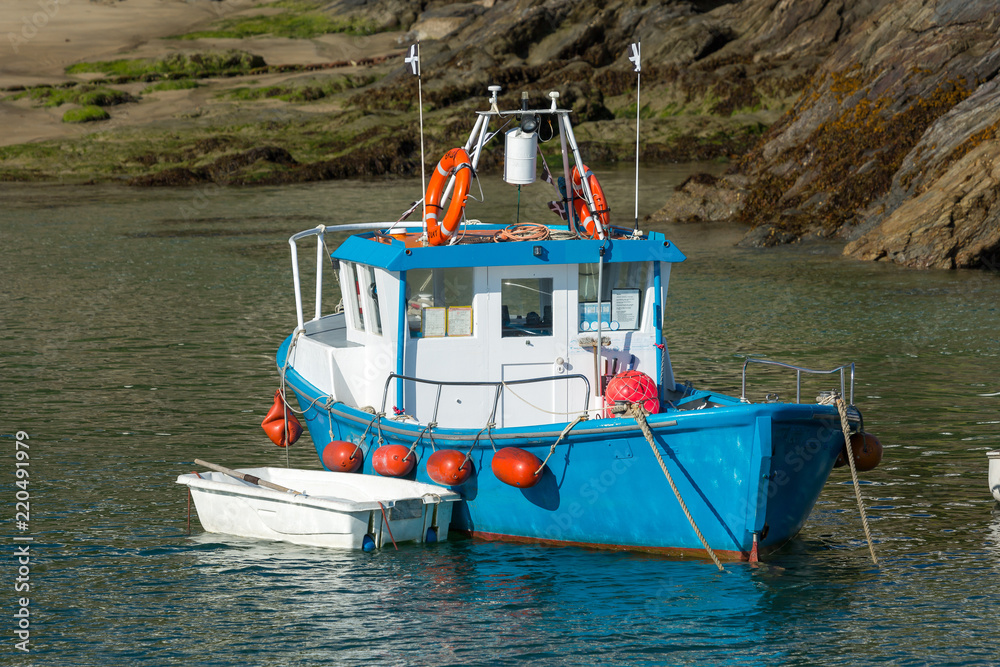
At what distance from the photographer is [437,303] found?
518 inches

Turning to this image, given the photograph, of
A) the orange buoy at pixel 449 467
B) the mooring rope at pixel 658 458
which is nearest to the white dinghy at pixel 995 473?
the mooring rope at pixel 658 458

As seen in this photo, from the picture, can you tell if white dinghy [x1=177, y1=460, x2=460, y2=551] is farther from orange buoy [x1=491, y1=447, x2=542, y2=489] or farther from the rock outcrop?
the rock outcrop

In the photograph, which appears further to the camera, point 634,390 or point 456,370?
point 456,370

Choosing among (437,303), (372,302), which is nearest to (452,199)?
(437,303)

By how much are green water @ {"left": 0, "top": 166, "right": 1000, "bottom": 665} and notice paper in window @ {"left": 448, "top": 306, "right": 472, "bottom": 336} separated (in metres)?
2.33

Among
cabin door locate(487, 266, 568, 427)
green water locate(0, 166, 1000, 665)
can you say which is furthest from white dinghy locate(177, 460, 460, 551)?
cabin door locate(487, 266, 568, 427)

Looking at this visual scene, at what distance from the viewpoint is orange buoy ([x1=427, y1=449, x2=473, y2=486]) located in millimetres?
12305

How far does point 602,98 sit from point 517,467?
54771mm

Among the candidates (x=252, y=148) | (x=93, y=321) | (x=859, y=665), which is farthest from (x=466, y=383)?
(x=252, y=148)

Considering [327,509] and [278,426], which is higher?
[278,426]

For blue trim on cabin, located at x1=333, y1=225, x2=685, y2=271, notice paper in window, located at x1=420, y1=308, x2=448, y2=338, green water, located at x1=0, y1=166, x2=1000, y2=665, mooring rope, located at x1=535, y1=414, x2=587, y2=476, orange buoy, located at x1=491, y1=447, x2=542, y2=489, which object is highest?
blue trim on cabin, located at x1=333, y1=225, x2=685, y2=271

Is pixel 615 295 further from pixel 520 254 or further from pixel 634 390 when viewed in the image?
pixel 634 390

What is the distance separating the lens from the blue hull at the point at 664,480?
438 inches

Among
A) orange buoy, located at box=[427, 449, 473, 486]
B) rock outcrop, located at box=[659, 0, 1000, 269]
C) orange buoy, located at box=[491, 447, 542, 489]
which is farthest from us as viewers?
rock outcrop, located at box=[659, 0, 1000, 269]
